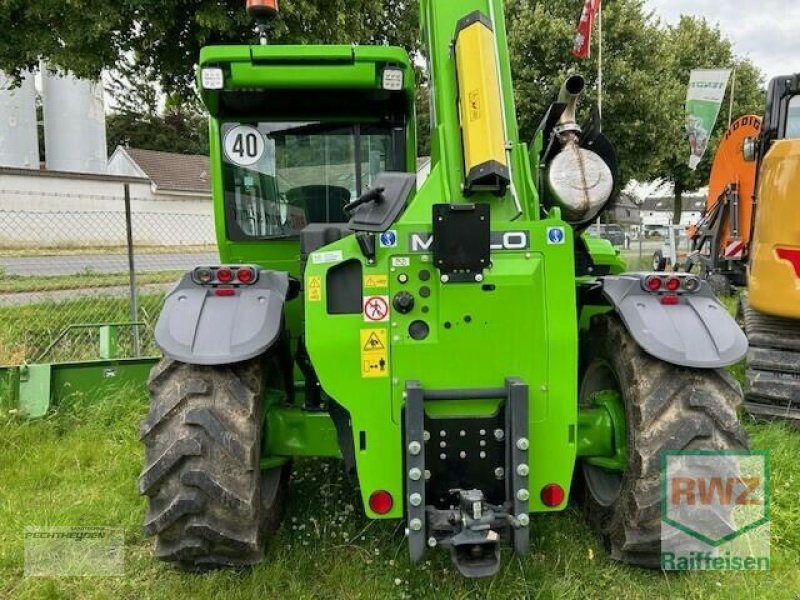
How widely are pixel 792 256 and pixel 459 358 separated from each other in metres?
2.87

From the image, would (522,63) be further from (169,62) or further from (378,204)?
(378,204)

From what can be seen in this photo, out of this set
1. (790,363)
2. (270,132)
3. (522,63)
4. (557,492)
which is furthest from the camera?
(522,63)

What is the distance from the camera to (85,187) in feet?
73.2

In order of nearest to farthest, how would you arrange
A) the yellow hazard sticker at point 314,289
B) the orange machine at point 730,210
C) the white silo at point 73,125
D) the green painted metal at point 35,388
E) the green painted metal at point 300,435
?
the yellow hazard sticker at point 314,289 → the green painted metal at point 300,435 → the green painted metal at point 35,388 → the orange machine at point 730,210 → the white silo at point 73,125

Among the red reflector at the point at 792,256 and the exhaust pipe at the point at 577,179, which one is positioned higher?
the exhaust pipe at the point at 577,179

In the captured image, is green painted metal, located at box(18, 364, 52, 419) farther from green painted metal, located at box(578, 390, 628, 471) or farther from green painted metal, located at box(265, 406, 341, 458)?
green painted metal, located at box(578, 390, 628, 471)

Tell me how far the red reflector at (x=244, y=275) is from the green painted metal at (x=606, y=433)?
1.67m

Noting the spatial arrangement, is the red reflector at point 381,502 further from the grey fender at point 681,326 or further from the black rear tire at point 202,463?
the grey fender at point 681,326

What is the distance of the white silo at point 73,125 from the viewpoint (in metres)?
21.0

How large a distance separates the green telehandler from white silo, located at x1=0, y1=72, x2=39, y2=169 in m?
21.3

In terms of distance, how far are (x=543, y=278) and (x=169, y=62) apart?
7.13 meters

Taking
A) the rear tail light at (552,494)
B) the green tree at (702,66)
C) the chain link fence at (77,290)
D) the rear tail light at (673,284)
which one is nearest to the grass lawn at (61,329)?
the chain link fence at (77,290)

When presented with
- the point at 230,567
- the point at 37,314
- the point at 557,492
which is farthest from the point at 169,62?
the point at 557,492

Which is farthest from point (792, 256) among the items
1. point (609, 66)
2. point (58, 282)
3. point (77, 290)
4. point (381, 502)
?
point (609, 66)
